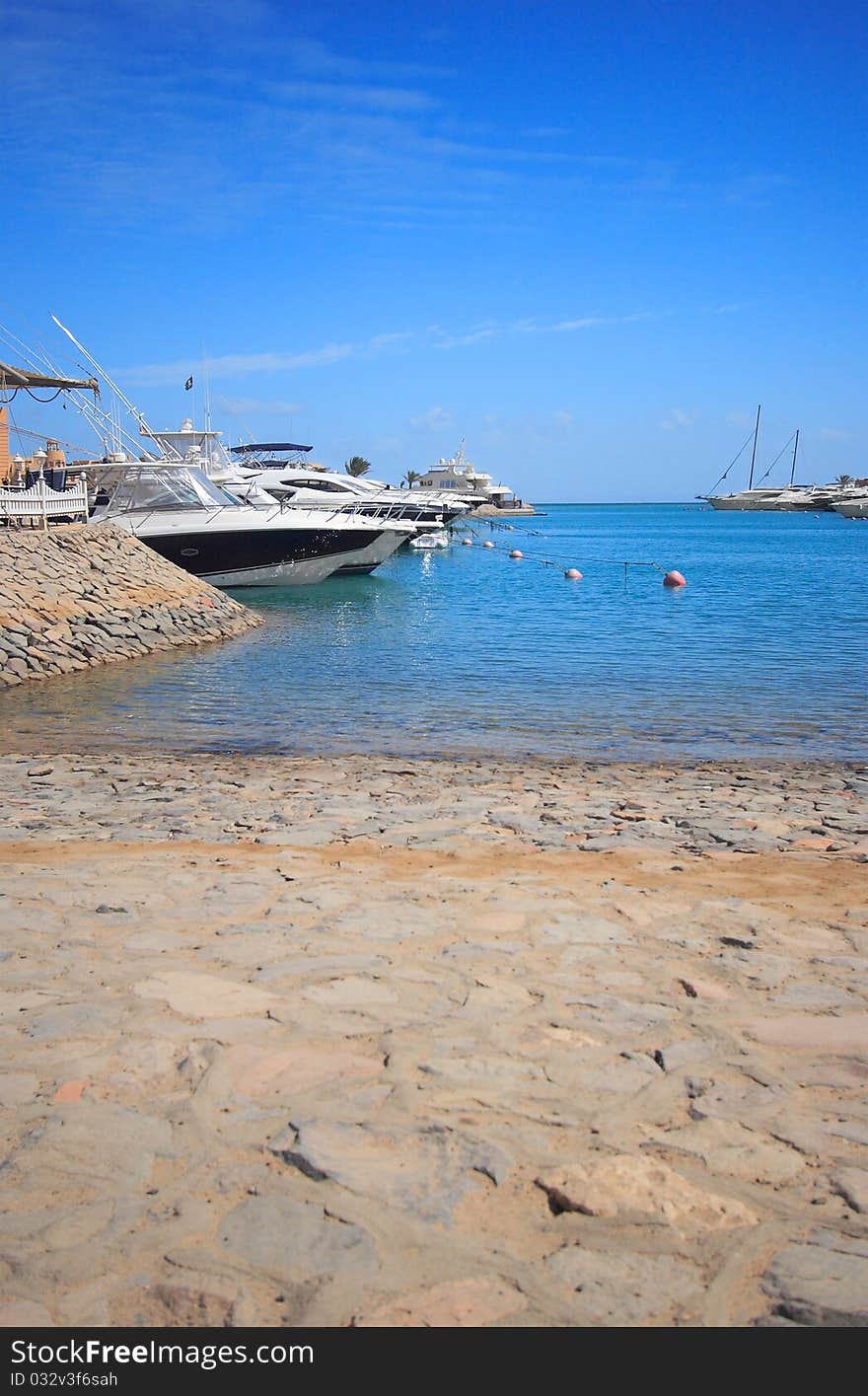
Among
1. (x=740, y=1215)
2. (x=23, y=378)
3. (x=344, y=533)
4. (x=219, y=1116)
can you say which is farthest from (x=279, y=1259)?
(x=344, y=533)

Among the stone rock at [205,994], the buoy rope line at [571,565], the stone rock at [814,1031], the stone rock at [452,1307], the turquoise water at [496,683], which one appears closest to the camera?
the stone rock at [452,1307]

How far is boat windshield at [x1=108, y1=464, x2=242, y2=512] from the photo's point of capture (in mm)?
30234

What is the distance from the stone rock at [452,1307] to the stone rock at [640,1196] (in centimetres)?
38

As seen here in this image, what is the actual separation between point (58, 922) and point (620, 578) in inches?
1582

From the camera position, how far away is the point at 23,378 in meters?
26.4

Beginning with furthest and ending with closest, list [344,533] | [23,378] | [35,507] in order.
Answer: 1. [344,533]
2. [23,378]
3. [35,507]

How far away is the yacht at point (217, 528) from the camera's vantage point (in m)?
29.9

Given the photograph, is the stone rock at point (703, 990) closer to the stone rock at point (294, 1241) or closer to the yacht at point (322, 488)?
the stone rock at point (294, 1241)

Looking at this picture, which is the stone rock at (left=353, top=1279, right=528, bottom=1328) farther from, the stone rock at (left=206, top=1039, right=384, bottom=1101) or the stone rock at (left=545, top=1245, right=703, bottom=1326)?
the stone rock at (left=206, top=1039, right=384, bottom=1101)

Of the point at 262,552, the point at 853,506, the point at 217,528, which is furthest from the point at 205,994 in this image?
the point at 853,506

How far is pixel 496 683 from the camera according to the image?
55.8 ft

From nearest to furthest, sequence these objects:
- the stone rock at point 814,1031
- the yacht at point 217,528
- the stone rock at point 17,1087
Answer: the stone rock at point 17,1087, the stone rock at point 814,1031, the yacht at point 217,528

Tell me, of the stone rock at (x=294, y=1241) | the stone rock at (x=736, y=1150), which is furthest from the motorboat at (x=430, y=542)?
the stone rock at (x=294, y=1241)

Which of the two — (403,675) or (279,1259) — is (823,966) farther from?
(403,675)
